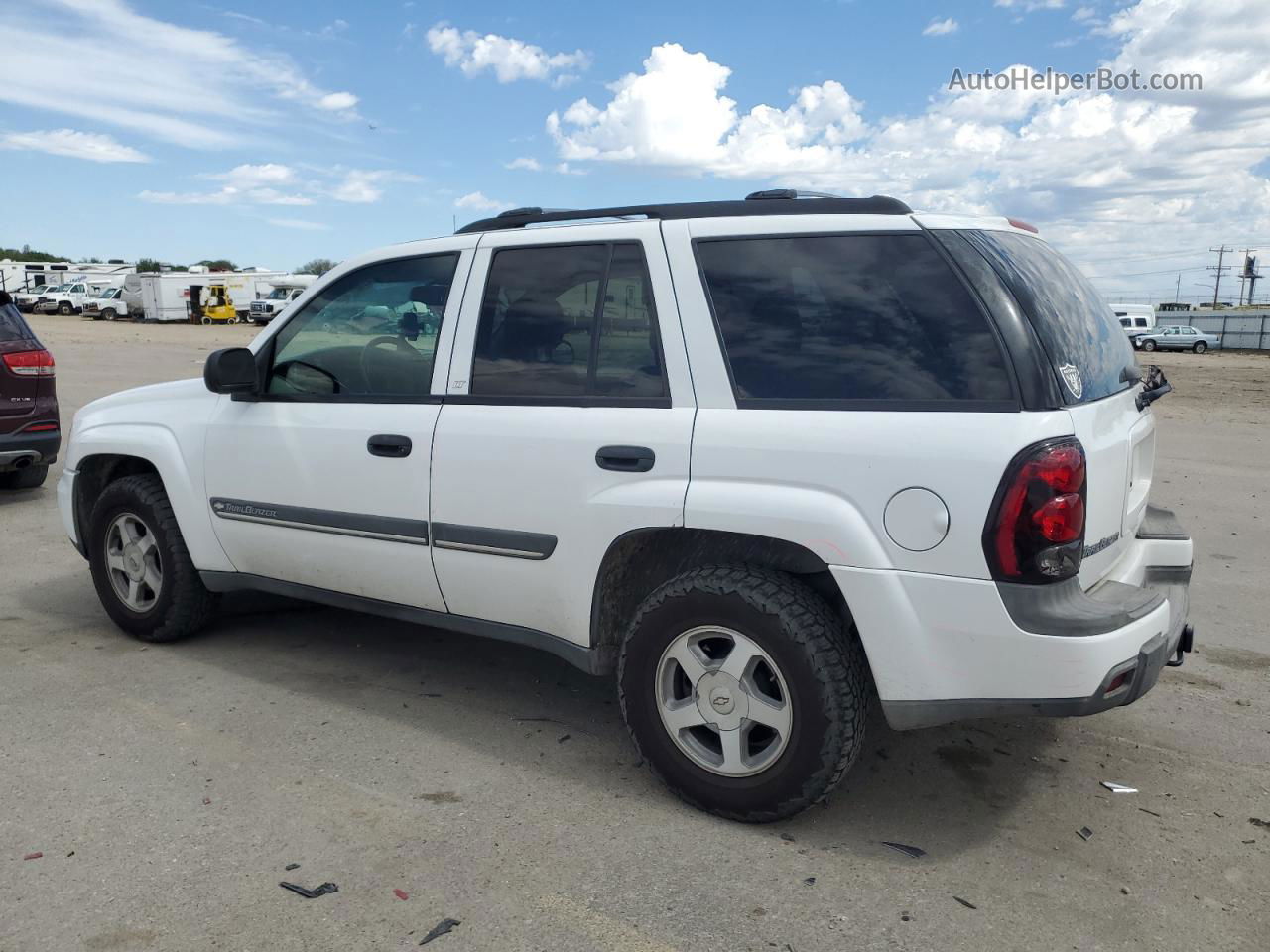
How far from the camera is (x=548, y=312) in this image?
150 inches

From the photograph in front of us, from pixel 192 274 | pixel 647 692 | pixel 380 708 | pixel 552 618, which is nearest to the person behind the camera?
pixel 647 692

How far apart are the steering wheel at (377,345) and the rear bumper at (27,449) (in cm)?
536

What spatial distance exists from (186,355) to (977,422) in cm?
2778

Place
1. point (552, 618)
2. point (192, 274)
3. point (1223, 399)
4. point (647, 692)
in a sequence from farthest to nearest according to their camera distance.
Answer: point (192, 274), point (1223, 399), point (552, 618), point (647, 692)

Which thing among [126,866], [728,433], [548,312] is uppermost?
[548,312]

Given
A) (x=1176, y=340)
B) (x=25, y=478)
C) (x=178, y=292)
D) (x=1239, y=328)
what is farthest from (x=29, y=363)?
(x=1239, y=328)

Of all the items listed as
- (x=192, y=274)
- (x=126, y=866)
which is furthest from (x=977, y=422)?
(x=192, y=274)

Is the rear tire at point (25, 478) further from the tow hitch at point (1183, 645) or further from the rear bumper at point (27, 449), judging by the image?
the tow hitch at point (1183, 645)

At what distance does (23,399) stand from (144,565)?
4.16m

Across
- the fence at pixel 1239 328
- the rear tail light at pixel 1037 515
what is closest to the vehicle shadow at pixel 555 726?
the rear tail light at pixel 1037 515

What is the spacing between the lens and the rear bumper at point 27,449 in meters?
8.17

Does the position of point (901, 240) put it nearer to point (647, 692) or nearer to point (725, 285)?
point (725, 285)

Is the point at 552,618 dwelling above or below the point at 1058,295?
below

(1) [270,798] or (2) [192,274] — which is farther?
(2) [192,274]
